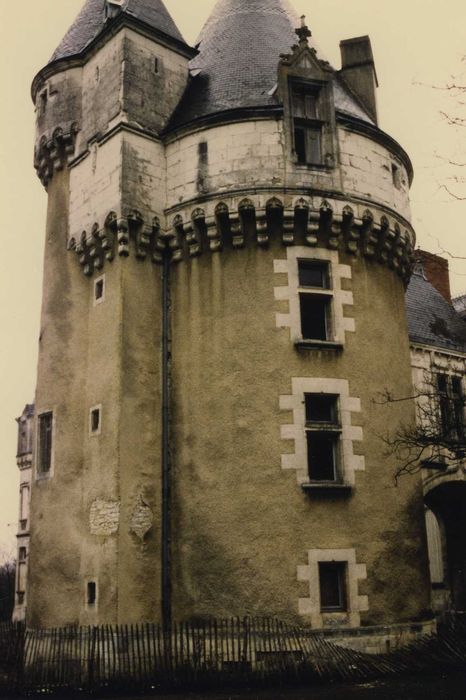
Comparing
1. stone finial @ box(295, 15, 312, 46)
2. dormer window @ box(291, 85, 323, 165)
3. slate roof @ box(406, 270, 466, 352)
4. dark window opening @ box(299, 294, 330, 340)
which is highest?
stone finial @ box(295, 15, 312, 46)

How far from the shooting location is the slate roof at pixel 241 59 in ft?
65.3

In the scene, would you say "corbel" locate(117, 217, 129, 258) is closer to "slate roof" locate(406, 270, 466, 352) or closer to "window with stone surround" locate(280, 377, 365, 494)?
"window with stone surround" locate(280, 377, 365, 494)

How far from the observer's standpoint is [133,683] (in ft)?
50.3

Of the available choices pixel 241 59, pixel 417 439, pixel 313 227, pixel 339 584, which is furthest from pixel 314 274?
pixel 339 584

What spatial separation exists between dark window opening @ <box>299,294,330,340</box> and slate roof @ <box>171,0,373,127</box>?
16.3 ft

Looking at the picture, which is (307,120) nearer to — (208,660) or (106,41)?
(106,41)

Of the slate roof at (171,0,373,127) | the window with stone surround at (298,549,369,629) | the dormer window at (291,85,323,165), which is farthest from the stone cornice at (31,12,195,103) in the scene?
the window with stone surround at (298,549,369,629)

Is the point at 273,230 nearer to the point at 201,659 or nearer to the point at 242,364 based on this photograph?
the point at 242,364

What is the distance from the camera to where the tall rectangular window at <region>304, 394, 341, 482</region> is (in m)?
17.6

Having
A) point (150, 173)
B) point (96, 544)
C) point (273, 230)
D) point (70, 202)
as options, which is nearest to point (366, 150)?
point (273, 230)

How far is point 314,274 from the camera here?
18844 mm

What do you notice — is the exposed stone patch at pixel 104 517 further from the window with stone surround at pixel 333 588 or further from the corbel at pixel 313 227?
the corbel at pixel 313 227

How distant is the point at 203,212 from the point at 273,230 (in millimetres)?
1736

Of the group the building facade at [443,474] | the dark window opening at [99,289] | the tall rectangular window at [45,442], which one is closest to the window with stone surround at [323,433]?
the dark window opening at [99,289]
